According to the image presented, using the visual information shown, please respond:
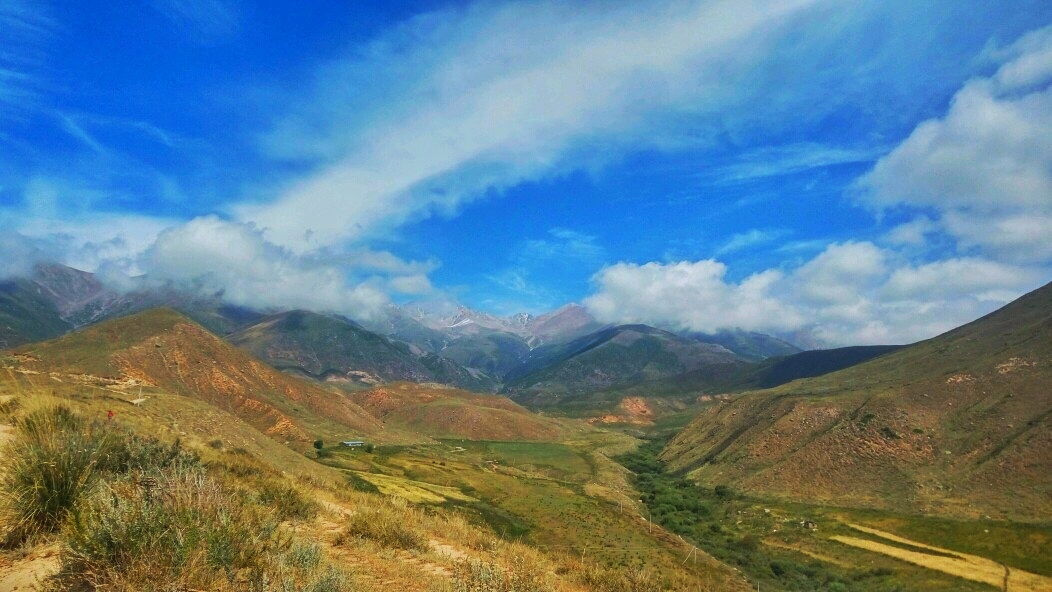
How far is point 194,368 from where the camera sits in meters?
102

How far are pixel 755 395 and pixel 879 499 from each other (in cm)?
5904

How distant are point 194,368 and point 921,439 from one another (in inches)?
5224

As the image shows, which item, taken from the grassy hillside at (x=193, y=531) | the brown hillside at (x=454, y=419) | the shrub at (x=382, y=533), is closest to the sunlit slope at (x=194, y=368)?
the brown hillside at (x=454, y=419)

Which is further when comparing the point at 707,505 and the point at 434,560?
the point at 707,505

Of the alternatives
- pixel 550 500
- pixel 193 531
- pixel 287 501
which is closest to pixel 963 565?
pixel 550 500

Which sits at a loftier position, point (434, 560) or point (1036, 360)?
point (1036, 360)

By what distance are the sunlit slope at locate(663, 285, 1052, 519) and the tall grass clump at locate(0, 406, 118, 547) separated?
303 ft

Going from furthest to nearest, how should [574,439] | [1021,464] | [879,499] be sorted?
[574,439], [879,499], [1021,464]

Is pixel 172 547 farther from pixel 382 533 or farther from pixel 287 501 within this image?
pixel 287 501

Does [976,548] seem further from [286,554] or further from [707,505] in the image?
[286,554]

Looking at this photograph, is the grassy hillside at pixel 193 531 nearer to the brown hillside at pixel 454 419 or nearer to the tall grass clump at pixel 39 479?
the tall grass clump at pixel 39 479

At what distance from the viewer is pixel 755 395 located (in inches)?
5394

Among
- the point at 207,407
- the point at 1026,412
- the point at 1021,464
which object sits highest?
the point at 207,407

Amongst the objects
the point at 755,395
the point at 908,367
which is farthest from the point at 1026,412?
the point at 755,395
